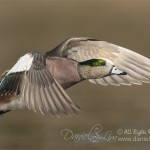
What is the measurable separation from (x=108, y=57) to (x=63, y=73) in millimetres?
368

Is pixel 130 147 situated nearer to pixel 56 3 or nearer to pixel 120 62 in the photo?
pixel 120 62

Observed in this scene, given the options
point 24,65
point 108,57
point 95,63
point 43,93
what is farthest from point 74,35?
point 43,93

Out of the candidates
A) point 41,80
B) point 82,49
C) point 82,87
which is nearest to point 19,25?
point 82,87

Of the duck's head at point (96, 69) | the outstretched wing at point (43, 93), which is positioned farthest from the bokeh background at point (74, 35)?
the outstretched wing at point (43, 93)

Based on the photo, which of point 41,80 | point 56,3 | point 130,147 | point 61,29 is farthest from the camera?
point 56,3

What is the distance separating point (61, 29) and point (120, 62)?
181 cm

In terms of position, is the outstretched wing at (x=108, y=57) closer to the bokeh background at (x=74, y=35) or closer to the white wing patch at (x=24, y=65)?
the white wing patch at (x=24, y=65)

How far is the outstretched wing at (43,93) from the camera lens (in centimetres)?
270

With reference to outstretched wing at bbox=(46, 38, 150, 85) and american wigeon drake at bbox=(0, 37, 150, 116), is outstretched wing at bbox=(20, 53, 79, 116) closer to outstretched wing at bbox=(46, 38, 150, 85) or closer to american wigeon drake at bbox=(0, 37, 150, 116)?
american wigeon drake at bbox=(0, 37, 150, 116)

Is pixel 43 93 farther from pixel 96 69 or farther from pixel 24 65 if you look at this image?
pixel 96 69

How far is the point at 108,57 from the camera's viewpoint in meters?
3.41

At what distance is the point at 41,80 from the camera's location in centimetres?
294

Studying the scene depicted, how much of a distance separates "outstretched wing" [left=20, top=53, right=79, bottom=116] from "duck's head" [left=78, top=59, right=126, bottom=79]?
19 centimetres

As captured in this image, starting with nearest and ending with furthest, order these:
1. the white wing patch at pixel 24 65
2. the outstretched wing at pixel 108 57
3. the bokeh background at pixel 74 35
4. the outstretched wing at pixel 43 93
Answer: the outstretched wing at pixel 43 93, the white wing patch at pixel 24 65, the outstretched wing at pixel 108 57, the bokeh background at pixel 74 35
